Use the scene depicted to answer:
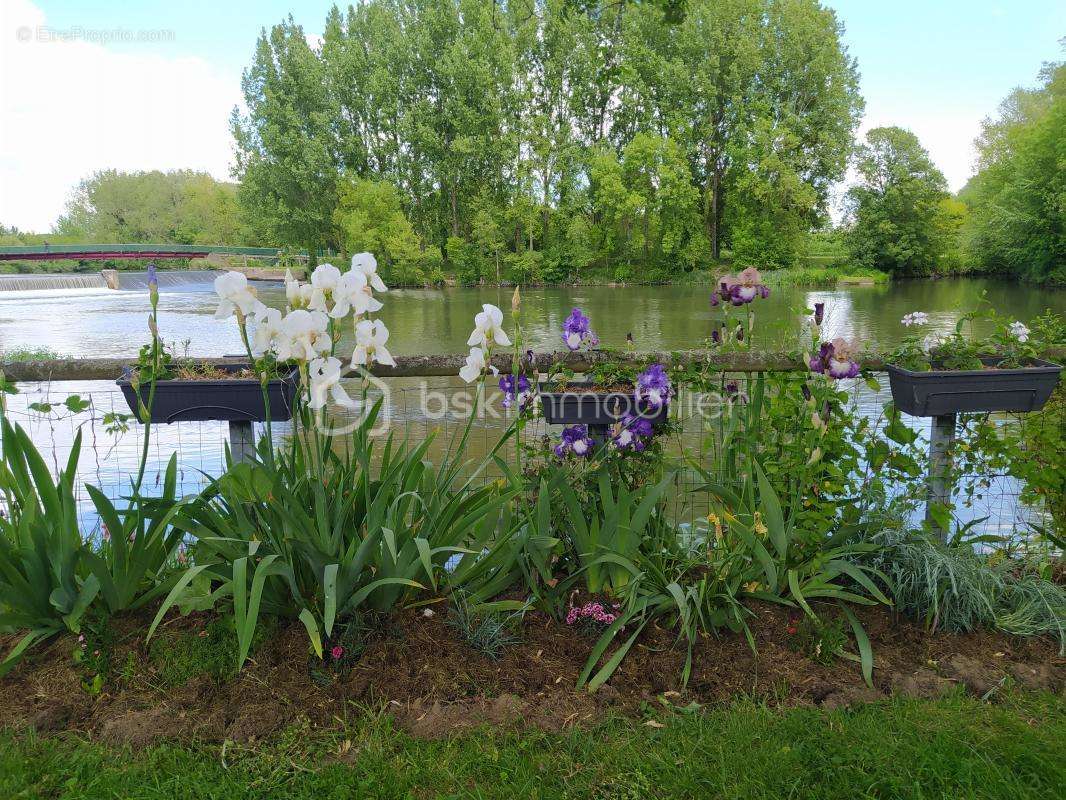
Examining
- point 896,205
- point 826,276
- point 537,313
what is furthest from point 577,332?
point 896,205

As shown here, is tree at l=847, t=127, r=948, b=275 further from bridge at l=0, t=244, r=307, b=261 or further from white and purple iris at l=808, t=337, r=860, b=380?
white and purple iris at l=808, t=337, r=860, b=380

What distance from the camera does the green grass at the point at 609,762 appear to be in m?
1.67

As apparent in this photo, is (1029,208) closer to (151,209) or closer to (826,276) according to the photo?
(826,276)

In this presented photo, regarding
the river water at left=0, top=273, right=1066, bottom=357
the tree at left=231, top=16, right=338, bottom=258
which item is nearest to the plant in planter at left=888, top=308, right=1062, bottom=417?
the river water at left=0, top=273, right=1066, bottom=357

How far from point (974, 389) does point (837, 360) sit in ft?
2.69

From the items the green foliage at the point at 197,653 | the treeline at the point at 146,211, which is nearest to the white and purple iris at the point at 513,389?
the green foliage at the point at 197,653

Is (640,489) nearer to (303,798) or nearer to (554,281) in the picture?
(303,798)

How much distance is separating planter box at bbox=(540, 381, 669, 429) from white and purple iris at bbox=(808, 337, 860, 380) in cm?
62

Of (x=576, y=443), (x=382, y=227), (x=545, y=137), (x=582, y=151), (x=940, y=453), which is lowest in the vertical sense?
(x=940, y=453)

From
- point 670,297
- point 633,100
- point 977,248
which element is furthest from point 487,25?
point 977,248

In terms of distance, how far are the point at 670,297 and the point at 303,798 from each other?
24.6 metres

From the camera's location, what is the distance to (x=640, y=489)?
8.66ft

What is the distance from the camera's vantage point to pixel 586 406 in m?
2.77

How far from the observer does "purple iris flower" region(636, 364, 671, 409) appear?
2.66 metres
